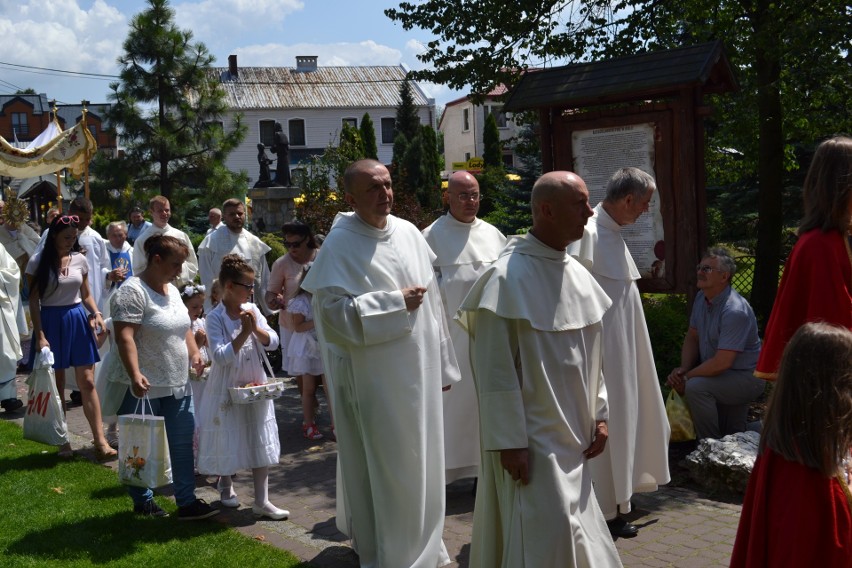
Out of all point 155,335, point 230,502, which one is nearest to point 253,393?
point 155,335

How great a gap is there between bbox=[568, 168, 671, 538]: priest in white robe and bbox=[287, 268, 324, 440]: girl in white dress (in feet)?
11.4

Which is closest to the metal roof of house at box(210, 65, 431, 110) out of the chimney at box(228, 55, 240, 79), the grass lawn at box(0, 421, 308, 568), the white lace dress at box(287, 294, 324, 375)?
the chimney at box(228, 55, 240, 79)

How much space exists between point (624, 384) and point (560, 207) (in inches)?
84.0

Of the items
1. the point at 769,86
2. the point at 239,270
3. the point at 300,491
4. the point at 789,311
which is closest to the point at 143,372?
the point at 239,270

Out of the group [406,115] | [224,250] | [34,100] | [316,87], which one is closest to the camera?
[224,250]

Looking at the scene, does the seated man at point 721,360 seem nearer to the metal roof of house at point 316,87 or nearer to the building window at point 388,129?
the metal roof of house at point 316,87

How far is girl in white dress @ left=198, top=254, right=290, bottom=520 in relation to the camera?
251 inches

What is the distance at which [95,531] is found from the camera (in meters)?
6.21

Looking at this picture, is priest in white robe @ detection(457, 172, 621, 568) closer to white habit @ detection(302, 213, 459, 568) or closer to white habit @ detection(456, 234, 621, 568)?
white habit @ detection(456, 234, 621, 568)

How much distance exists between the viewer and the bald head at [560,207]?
4.10 m

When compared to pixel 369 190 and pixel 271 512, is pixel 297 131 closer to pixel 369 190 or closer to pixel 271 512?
pixel 271 512

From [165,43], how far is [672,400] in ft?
72.5

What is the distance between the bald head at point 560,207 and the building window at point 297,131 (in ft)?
198

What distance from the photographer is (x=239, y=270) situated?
6.45 meters
